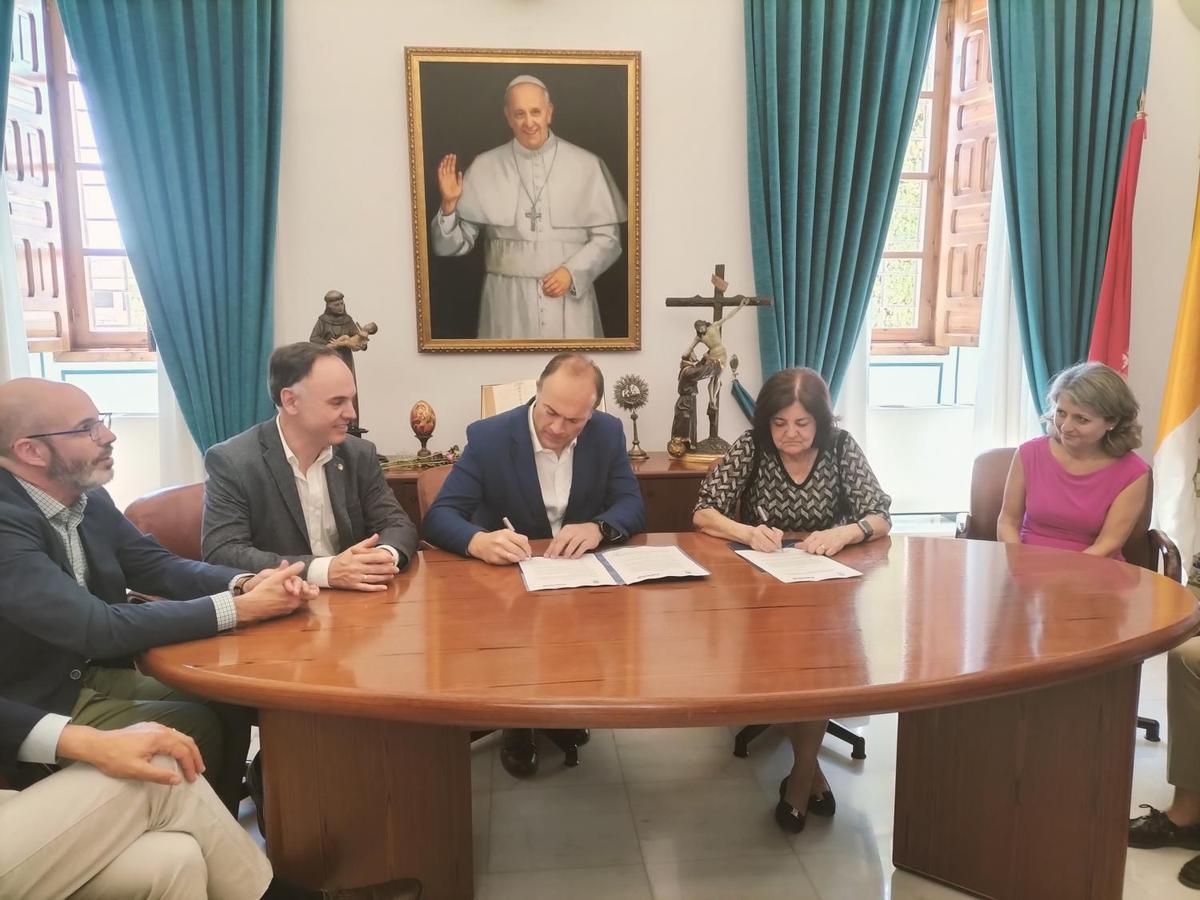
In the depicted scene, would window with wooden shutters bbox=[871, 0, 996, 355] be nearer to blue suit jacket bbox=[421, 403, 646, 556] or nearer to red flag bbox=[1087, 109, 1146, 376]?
red flag bbox=[1087, 109, 1146, 376]

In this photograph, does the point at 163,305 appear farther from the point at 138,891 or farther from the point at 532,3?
the point at 138,891

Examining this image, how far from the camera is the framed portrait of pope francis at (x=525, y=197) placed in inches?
140

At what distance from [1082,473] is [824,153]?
5.92 ft

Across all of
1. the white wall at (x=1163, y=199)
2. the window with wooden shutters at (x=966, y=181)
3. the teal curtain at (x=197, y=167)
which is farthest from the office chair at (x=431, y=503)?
the white wall at (x=1163, y=199)

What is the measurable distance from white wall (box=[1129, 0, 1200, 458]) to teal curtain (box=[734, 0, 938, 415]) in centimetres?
116

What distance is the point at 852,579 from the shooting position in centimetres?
196

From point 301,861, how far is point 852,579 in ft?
4.32

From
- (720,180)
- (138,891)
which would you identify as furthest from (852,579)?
(720,180)

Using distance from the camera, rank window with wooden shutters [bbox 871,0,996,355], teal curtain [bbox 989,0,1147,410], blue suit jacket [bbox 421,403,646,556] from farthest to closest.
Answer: window with wooden shutters [bbox 871,0,996,355] < teal curtain [bbox 989,0,1147,410] < blue suit jacket [bbox 421,403,646,556]

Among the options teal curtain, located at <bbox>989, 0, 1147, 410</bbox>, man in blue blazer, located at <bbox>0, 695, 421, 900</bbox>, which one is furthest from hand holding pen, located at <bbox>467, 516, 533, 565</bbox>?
teal curtain, located at <bbox>989, 0, 1147, 410</bbox>

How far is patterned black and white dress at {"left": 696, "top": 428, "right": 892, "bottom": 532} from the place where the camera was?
8.08ft

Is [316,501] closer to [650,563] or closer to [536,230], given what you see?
[650,563]

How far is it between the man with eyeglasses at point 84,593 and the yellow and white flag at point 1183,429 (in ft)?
12.0

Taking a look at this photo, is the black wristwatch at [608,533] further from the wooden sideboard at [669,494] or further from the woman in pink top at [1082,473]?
the woman in pink top at [1082,473]
